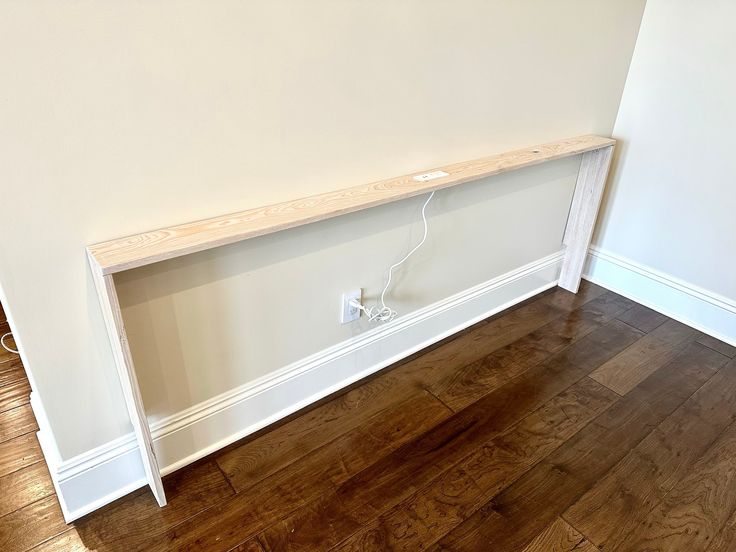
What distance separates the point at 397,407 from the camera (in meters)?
1.79

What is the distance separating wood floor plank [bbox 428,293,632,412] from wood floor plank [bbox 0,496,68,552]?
3.78 feet

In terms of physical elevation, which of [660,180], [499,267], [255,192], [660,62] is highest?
[660,62]

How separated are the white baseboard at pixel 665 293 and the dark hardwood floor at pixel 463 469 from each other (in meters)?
0.18

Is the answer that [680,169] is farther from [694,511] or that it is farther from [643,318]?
[694,511]

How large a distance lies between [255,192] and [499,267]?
1193 millimetres

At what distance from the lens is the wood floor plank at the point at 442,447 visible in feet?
4.69

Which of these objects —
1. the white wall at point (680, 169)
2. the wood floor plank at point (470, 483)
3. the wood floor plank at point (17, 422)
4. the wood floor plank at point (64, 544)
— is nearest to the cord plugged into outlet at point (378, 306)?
the wood floor plank at point (470, 483)

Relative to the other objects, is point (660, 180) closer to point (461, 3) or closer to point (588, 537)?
point (461, 3)

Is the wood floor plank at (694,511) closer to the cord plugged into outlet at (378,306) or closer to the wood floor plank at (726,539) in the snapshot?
the wood floor plank at (726,539)

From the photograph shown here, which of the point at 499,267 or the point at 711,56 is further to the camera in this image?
the point at 499,267

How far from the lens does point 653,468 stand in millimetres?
1620

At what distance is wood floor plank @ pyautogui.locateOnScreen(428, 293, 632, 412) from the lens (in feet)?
6.14

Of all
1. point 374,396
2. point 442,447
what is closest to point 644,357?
point 442,447

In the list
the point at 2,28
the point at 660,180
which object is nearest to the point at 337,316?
the point at 2,28
